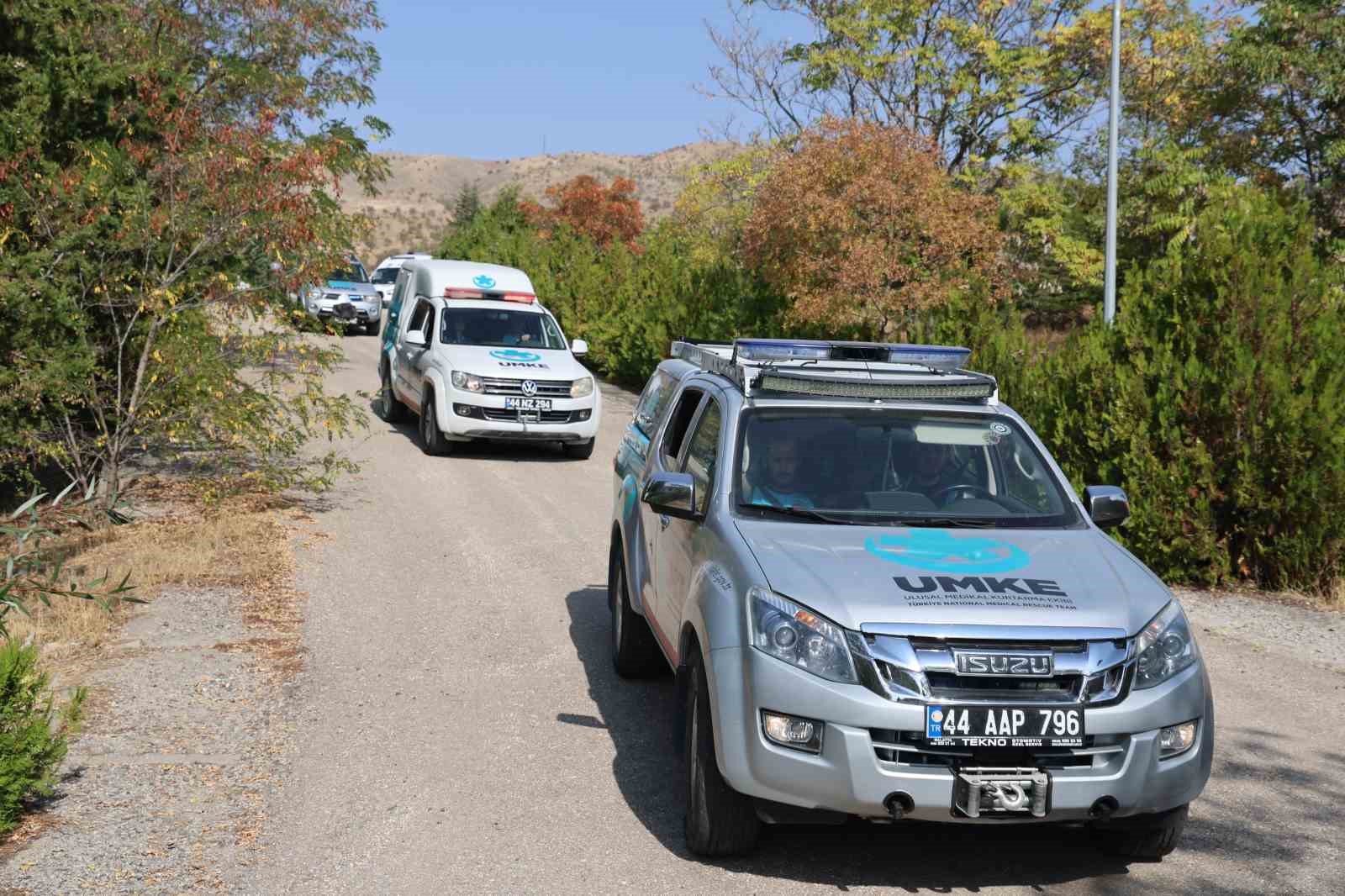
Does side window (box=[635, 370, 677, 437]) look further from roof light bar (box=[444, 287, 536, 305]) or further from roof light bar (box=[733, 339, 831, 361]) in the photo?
roof light bar (box=[444, 287, 536, 305])

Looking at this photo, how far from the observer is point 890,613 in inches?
193

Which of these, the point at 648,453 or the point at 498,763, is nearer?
the point at 498,763

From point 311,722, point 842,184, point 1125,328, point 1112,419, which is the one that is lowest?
point 311,722

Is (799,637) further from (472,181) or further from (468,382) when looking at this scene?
(472,181)

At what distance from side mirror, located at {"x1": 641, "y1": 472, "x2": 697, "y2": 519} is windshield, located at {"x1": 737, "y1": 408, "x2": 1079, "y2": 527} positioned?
217mm

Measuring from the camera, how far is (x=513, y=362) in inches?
695

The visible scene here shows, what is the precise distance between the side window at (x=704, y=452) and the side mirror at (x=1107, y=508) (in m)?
1.65

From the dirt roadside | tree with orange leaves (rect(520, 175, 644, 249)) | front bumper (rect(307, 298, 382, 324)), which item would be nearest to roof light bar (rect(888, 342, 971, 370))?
the dirt roadside

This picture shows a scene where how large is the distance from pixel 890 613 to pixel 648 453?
126 inches

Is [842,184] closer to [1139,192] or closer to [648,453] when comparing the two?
[648,453]

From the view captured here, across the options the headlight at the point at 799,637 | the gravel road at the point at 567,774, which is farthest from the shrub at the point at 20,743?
the headlight at the point at 799,637

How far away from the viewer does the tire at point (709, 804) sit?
5.24 metres

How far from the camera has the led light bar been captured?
647 centimetres

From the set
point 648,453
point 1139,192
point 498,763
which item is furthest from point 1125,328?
point 1139,192
